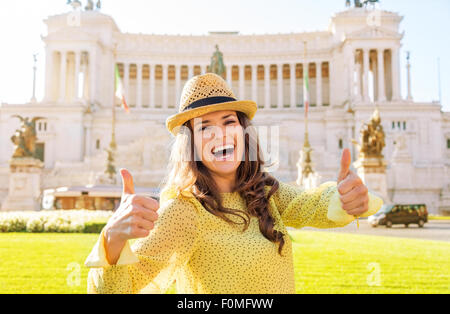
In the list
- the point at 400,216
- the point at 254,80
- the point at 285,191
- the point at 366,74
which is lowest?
the point at 400,216

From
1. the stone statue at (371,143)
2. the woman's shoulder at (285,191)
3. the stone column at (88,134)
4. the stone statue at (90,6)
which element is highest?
the stone statue at (90,6)

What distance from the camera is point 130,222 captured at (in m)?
2.04

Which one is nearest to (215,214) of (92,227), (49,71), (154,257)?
(154,257)

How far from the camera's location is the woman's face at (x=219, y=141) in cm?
282

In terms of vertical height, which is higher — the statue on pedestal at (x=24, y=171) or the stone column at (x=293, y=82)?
the stone column at (x=293, y=82)

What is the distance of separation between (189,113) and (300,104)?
261 feet

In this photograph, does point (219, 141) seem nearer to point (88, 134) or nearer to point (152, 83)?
point (88, 134)

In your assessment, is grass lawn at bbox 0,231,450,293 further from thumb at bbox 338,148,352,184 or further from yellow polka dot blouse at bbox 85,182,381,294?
thumb at bbox 338,148,352,184

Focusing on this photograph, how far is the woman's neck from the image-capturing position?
114 inches

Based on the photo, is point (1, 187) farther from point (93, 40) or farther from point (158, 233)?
point (158, 233)

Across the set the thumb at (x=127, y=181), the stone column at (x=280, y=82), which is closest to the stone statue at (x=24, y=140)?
the thumb at (x=127, y=181)

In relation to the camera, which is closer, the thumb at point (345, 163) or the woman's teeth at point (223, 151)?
the thumb at point (345, 163)

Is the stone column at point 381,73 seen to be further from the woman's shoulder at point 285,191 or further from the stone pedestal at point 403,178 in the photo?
the woman's shoulder at point 285,191

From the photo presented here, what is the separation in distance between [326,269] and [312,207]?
17.5ft
